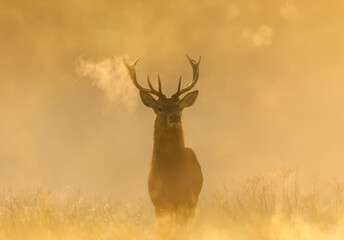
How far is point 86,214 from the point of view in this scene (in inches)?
295

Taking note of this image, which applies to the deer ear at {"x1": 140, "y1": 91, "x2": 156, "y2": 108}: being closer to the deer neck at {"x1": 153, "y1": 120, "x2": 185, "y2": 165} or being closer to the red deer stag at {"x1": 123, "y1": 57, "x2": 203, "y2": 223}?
the red deer stag at {"x1": 123, "y1": 57, "x2": 203, "y2": 223}

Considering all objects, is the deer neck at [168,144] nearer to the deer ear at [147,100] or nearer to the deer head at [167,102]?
the deer head at [167,102]

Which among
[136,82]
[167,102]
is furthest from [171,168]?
[136,82]

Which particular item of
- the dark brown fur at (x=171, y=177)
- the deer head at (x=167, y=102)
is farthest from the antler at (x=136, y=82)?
the dark brown fur at (x=171, y=177)

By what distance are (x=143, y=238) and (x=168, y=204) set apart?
1600mm

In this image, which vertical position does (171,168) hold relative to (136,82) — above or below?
below

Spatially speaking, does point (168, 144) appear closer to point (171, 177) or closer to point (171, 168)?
point (171, 168)

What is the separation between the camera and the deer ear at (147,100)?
9312 mm

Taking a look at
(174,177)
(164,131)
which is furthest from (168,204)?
(164,131)

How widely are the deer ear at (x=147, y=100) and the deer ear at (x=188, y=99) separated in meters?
0.48

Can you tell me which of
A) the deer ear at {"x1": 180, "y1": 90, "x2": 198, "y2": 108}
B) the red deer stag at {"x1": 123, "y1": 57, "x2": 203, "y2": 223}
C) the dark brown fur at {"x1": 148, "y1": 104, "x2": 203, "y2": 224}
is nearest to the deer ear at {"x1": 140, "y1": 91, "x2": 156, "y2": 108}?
the red deer stag at {"x1": 123, "y1": 57, "x2": 203, "y2": 223}

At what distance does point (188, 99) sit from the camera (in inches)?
372

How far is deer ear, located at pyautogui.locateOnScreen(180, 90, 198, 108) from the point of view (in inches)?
368

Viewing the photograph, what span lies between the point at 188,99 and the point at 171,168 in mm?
1326
